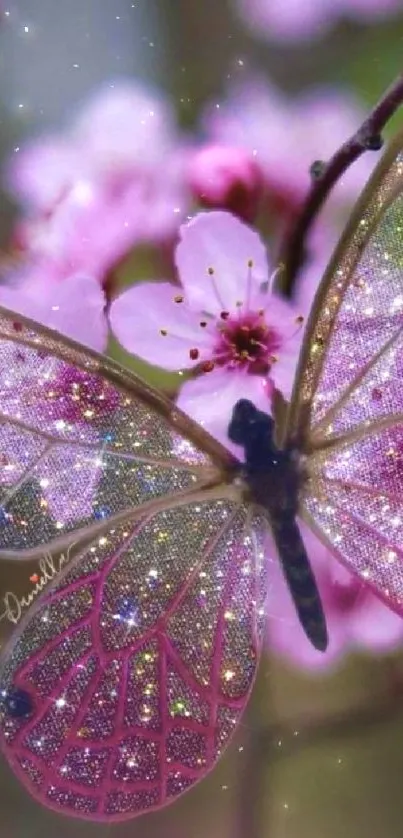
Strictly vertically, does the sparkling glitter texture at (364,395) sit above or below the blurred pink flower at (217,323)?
below

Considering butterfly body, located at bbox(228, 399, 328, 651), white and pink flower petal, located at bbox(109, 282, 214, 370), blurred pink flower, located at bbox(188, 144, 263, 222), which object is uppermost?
blurred pink flower, located at bbox(188, 144, 263, 222)

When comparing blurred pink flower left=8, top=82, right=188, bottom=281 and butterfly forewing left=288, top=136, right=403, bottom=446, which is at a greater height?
blurred pink flower left=8, top=82, right=188, bottom=281

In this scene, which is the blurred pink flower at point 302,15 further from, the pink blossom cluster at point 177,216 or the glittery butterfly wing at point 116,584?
the glittery butterfly wing at point 116,584

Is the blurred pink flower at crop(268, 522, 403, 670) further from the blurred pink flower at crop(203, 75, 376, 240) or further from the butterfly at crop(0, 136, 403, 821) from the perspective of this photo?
the blurred pink flower at crop(203, 75, 376, 240)

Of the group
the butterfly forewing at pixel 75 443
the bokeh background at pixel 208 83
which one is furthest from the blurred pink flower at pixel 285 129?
the butterfly forewing at pixel 75 443

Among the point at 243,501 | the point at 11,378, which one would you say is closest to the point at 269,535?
the point at 243,501

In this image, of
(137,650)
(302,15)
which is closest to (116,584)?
(137,650)

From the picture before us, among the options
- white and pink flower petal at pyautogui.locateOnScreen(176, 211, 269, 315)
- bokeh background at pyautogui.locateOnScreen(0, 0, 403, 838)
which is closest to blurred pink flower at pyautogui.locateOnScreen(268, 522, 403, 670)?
bokeh background at pyautogui.locateOnScreen(0, 0, 403, 838)
